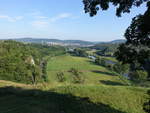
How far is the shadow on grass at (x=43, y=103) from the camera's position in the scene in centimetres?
931

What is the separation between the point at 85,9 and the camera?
28.0 feet

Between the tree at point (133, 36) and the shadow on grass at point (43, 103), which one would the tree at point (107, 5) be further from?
the shadow on grass at point (43, 103)

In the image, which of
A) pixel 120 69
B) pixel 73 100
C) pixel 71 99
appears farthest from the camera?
pixel 120 69

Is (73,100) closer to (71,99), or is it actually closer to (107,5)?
(71,99)

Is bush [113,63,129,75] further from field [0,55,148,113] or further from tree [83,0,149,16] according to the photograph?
tree [83,0,149,16]

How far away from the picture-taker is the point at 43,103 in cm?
1024

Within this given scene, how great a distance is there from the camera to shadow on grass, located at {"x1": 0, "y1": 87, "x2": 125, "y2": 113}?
9.31 metres

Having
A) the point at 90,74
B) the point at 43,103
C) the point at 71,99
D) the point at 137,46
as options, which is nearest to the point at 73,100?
the point at 71,99

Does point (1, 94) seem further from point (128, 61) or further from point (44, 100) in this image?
point (128, 61)

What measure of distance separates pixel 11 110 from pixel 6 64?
51.7 metres

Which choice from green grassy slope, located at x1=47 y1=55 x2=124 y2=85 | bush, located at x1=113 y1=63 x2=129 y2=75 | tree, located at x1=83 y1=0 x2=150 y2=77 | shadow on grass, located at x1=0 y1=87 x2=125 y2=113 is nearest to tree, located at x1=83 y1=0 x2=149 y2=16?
tree, located at x1=83 y1=0 x2=150 y2=77

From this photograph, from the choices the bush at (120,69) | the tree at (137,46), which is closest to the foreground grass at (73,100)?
the tree at (137,46)

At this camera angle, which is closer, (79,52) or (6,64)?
(6,64)

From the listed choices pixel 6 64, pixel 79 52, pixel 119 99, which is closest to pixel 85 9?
pixel 119 99
